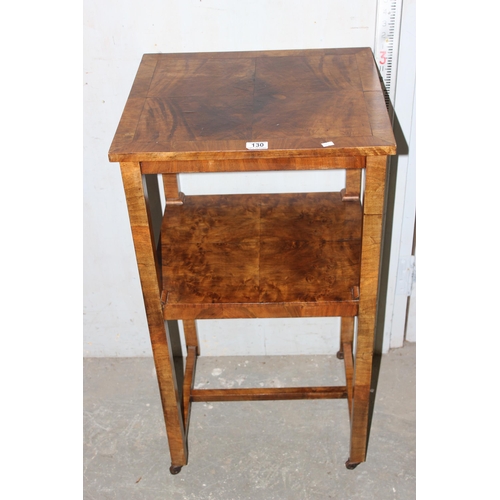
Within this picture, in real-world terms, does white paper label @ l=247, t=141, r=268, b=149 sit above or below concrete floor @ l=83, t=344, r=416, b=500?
above

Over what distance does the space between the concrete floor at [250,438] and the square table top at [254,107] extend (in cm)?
113

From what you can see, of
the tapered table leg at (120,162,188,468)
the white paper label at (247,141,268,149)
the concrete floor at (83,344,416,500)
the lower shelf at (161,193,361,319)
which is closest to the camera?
the white paper label at (247,141,268,149)

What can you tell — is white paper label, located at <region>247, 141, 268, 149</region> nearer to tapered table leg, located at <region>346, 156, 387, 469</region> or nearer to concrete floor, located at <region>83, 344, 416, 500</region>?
tapered table leg, located at <region>346, 156, 387, 469</region>

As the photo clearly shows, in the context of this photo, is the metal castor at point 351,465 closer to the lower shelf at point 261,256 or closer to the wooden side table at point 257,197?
the wooden side table at point 257,197

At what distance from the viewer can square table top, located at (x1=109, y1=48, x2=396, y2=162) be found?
1380 mm

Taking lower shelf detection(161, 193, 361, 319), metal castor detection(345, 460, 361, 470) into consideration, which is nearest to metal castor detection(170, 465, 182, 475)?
metal castor detection(345, 460, 361, 470)

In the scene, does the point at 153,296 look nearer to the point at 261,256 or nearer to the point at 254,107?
the point at 261,256

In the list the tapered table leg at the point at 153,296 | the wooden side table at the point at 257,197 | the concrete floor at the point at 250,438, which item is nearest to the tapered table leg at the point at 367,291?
the wooden side table at the point at 257,197

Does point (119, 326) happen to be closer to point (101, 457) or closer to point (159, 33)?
point (101, 457)

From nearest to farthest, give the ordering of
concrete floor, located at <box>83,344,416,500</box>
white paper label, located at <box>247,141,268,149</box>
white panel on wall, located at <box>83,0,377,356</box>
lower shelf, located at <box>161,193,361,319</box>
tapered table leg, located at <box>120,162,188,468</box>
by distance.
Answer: white paper label, located at <box>247,141,268,149</box>
tapered table leg, located at <box>120,162,188,468</box>
lower shelf, located at <box>161,193,361,319</box>
white panel on wall, located at <box>83,0,377,356</box>
concrete floor, located at <box>83,344,416,500</box>

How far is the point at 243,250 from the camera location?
1.79 meters

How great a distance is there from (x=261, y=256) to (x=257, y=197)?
0.93ft

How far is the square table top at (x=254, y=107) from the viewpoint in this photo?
1.38 m

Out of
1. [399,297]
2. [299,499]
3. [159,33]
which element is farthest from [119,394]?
[159,33]
